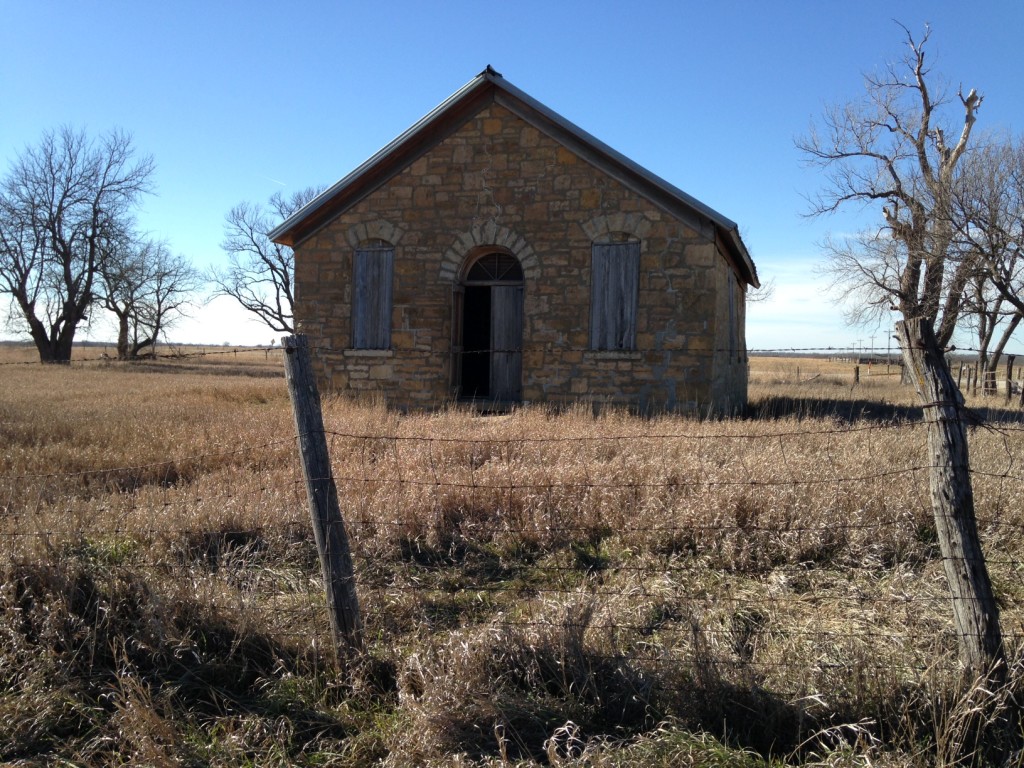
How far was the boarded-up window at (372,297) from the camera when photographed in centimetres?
1249

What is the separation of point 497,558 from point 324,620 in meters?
1.54

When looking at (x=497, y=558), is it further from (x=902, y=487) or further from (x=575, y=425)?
(x=575, y=425)

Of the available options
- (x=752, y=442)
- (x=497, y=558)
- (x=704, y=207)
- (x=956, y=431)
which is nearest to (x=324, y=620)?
(x=497, y=558)

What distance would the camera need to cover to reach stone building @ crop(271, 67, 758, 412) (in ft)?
37.0

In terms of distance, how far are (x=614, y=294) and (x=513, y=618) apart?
796 cm

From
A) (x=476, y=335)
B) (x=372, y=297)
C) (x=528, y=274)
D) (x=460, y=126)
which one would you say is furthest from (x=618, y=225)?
(x=372, y=297)

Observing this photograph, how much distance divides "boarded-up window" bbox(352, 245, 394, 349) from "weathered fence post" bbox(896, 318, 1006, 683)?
9.88 metres

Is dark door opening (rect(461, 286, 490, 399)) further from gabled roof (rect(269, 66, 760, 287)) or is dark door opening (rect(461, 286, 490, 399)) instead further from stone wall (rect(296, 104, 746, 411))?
gabled roof (rect(269, 66, 760, 287))

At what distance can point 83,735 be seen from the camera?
128 inches

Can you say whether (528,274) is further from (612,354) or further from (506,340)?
(612,354)

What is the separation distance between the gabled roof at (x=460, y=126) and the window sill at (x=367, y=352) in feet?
6.90

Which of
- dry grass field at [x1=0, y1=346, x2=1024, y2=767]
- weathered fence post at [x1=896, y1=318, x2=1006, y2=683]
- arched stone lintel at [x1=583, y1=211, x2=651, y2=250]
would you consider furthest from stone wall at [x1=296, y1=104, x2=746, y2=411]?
weathered fence post at [x1=896, y1=318, x2=1006, y2=683]

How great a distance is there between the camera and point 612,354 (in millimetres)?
11484

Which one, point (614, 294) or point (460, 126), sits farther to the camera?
point (460, 126)
